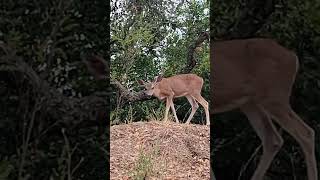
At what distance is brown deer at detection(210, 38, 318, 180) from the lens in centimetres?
243

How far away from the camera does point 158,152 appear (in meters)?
2.50

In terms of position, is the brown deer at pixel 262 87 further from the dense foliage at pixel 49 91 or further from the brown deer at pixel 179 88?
the dense foliage at pixel 49 91

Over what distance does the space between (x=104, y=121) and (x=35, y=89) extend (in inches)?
12.7

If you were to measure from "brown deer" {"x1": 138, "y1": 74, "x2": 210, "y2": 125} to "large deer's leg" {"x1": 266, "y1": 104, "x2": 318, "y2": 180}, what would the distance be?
31cm

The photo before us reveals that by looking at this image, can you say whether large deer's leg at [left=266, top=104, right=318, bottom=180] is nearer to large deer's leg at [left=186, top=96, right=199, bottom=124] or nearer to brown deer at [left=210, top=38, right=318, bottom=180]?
brown deer at [left=210, top=38, right=318, bottom=180]

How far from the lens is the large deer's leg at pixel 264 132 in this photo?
8.04 ft

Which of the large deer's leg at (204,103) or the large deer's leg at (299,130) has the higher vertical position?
the large deer's leg at (204,103)

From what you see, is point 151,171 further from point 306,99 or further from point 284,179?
point 306,99

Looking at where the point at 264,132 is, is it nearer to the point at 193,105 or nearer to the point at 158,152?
the point at 193,105

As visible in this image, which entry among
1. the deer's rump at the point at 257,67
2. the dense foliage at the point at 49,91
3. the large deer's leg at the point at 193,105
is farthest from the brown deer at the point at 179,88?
the dense foliage at the point at 49,91

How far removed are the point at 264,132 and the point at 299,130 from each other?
150 mm

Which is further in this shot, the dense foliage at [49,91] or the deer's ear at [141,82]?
the deer's ear at [141,82]

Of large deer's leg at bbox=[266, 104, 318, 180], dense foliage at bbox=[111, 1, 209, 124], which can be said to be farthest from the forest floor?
large deer's leg at bbox=[266, 104, 318, 180]

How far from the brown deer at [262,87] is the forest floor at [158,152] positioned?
0.67 ft
